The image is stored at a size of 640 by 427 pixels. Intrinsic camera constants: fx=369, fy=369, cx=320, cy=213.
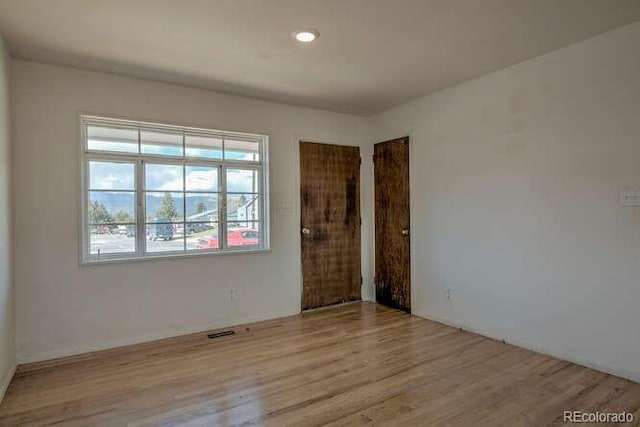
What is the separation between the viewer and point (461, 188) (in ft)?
12.5

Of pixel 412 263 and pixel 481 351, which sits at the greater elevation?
pixel 412 263

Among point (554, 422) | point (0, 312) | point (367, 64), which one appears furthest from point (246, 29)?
point (554, 422)

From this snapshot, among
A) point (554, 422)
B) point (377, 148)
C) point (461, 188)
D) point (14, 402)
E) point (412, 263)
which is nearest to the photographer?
point (554, 422)

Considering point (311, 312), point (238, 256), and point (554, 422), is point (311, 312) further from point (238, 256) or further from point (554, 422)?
point (554, 422)

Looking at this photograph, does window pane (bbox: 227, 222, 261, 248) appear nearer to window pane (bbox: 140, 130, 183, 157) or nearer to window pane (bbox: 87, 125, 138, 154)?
window pane (bbox: 140, 130, 183, 157)

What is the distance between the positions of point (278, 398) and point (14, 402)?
173 cm

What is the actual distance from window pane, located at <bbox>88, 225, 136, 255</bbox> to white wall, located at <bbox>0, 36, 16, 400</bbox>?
24.7 inches

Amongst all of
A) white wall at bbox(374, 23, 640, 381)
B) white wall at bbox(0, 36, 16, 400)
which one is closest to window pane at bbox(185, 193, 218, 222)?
white wall at bbox(0, 36, 16, 400)

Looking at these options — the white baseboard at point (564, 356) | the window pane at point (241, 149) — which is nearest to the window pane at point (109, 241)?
the window pane at point (241, 149)

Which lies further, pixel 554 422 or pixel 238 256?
pixel 238 256

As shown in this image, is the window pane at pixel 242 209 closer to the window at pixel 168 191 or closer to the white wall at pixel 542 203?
the window at pixel 168 191

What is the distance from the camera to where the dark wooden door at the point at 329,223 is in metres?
4.54

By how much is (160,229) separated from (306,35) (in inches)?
91.0

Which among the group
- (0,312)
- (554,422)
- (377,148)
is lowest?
(554,422)
